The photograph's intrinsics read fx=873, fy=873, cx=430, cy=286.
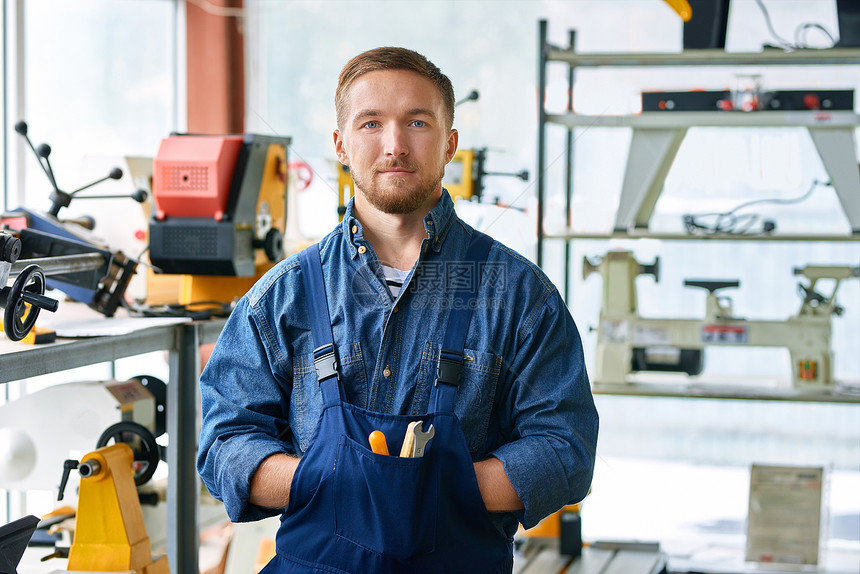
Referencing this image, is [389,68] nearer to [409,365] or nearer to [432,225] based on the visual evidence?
[432,225]

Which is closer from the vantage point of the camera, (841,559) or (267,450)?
(267,450)

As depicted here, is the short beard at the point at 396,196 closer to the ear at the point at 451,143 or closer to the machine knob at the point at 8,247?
the ear at the point at 451,143

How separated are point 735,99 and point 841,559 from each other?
164 cm

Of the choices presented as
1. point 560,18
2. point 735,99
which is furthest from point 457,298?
point 560,18

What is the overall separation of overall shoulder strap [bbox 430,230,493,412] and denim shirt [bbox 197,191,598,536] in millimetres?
11

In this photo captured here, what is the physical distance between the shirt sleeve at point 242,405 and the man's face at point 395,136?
273 millimetres

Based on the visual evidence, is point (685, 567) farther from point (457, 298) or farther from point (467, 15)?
point (467, 15)

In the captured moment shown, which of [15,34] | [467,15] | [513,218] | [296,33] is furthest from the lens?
[467,15]

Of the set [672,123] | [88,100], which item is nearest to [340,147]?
[672,123]

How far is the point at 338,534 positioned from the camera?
1.20 meters

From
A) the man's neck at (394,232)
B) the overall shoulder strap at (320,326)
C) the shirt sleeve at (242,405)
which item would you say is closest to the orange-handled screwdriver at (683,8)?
the man's neck at (394,232)

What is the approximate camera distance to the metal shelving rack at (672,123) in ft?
9.27

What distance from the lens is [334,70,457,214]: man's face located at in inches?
48.1

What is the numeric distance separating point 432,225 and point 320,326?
0.22 meters
